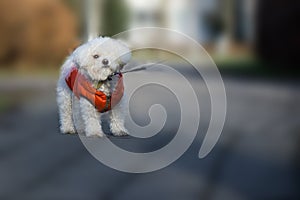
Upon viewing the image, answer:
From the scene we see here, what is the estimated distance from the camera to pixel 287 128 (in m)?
16.8

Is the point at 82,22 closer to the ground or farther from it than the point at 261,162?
farther from it

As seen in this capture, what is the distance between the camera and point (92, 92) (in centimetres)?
82

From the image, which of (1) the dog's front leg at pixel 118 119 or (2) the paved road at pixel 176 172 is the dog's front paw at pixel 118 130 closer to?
(1) the dog's front leg at pixel 118 119

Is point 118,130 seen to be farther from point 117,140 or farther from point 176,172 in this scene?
point 176,172

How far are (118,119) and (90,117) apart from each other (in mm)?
38

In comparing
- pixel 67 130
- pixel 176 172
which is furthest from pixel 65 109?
pixel 176 172

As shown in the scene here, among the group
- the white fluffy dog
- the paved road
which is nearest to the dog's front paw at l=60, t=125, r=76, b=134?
the white fluffy dog

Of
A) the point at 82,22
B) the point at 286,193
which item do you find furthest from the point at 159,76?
the point at 286,193

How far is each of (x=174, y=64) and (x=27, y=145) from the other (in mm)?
15099

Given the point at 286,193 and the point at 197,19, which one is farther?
the point at 197,19

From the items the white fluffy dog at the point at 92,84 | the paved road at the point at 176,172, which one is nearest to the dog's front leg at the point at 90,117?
the white fluffy dog at the point at 92,84

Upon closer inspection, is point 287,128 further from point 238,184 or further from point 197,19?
point 197,19

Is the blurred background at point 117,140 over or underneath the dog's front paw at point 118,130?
underneath

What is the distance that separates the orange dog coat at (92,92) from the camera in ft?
2.70
